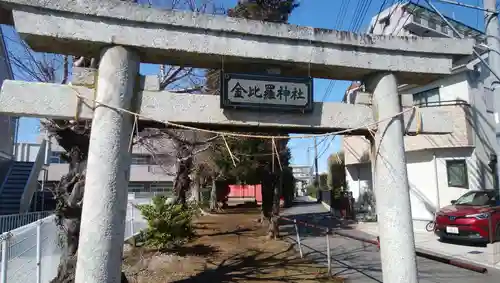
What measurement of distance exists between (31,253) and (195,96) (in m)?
3.99

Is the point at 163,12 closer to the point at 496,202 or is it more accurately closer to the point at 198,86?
the point at 198,86

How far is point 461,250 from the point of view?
11039 millimetres

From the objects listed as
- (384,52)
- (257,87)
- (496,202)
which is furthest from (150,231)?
(496,202)

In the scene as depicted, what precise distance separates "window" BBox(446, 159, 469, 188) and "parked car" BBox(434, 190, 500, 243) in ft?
5.82

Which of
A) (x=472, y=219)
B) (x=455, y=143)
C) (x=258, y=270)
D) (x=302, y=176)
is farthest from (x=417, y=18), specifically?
(x=302, y=176)

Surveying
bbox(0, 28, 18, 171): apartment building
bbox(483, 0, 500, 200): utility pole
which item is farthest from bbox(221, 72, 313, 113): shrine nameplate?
bbox(0, 28, 18, 171): apartment building

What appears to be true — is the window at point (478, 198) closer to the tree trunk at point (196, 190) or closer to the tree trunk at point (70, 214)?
the tree trunk at point (70, 214)

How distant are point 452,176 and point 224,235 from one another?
949 cm

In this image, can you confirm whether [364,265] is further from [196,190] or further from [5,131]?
[196,190]

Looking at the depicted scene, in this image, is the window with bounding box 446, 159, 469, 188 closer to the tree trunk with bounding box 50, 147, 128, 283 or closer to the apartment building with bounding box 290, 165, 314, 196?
the tree trunk with bounding box 50, 147, 128, 283

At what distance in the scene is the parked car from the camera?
36.1 ft

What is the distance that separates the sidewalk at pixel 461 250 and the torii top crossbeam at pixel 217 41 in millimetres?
6068

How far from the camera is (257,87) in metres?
4.89

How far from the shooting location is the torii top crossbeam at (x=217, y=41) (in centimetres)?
435
